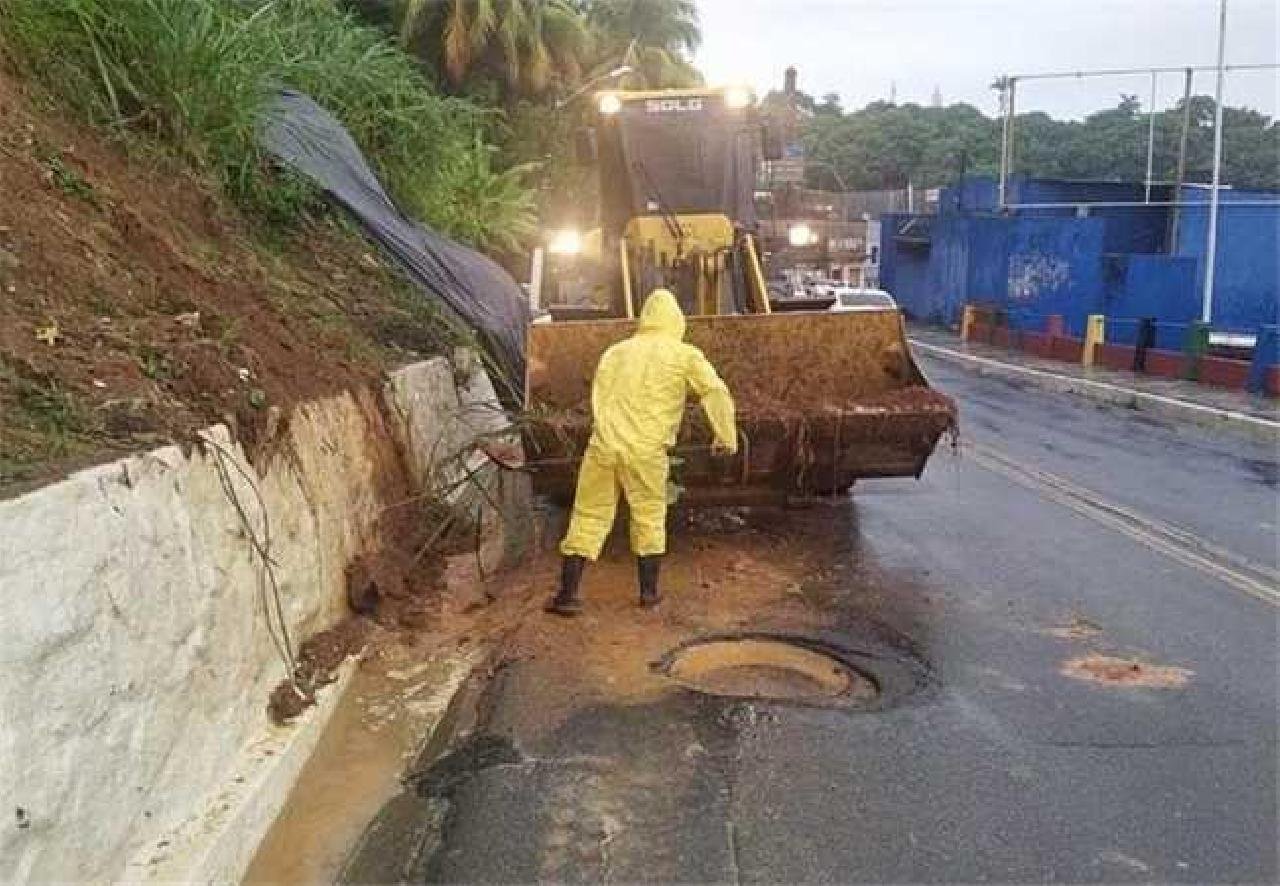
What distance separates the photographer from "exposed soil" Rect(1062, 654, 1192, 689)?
19.3 feet

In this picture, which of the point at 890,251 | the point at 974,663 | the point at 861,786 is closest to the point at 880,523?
the point at 974,663

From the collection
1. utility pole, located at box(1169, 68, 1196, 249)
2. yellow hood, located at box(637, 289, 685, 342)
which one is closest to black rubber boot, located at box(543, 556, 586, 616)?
yellow hood, located at box(637, 289, 685, 342)

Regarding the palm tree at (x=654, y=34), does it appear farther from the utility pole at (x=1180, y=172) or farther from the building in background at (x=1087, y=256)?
the utility pole at (x=1180, y=172)

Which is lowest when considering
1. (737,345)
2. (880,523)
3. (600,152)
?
(880,523)

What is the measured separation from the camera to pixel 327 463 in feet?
20.3

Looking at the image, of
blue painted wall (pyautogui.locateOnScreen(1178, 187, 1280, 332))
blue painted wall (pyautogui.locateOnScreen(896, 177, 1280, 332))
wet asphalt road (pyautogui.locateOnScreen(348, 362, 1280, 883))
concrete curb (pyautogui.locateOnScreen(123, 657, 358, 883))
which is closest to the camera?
concrete curb (pyautogui.locateOnScreen(123, 657, 358, 883))

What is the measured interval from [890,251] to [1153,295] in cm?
1544

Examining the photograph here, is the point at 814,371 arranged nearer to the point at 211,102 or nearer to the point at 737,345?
the point at 737,345

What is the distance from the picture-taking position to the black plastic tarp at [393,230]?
935cm

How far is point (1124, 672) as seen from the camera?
19.7ft

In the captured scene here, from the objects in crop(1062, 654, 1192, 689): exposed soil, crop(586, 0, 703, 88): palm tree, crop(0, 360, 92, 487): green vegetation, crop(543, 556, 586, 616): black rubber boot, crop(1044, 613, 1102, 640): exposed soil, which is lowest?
crop(1044, 613, 1102, 640): exposed soil

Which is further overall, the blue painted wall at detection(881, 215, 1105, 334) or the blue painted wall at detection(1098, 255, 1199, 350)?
the blue painted wall at detection(881, 215, 1105, 334)

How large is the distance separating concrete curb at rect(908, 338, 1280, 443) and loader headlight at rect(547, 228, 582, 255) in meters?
7.81

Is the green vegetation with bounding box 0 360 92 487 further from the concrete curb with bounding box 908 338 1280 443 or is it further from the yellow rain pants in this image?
the concrete curb with bounding box 908 338 1280 443
